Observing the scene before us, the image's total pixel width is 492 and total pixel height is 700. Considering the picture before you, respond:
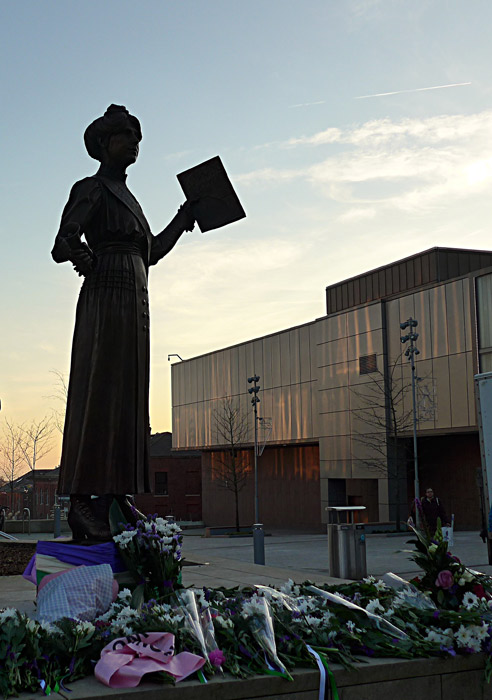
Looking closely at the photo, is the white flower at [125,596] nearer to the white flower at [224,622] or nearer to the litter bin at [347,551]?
the white flower at [224,622]

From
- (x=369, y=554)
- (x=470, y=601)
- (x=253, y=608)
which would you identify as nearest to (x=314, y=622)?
(x=253, y=608)

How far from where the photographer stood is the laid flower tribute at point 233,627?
457 cm

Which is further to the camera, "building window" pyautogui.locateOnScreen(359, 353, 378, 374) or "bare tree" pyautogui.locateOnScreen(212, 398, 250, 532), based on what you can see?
"bare tree" pyautogui.locateOnScreen(212, 398, 250, 532)

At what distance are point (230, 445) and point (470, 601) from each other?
4813 centimetres

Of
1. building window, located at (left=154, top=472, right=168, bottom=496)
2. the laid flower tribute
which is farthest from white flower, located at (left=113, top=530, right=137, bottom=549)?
building window, located at (left=154, top=472, right=168, bottom=496)

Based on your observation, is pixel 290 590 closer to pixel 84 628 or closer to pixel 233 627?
pixel 233 627

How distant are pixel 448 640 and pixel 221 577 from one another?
5.82 metres

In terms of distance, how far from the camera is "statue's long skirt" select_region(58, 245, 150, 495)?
6.61 metres

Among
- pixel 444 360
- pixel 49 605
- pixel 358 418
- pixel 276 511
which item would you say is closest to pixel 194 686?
pixel 49 605

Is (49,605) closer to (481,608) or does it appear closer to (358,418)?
(481,608)

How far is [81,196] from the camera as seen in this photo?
6.88 metres

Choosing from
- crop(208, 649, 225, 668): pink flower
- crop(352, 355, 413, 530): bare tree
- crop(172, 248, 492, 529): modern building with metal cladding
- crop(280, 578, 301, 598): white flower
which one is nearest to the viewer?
crop(208, 649, 225, 668): pink flower

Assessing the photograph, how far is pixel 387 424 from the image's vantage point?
4000cm

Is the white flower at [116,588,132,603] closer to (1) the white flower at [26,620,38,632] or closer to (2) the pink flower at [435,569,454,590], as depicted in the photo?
(1) the white flower at [26,620,38,632]
